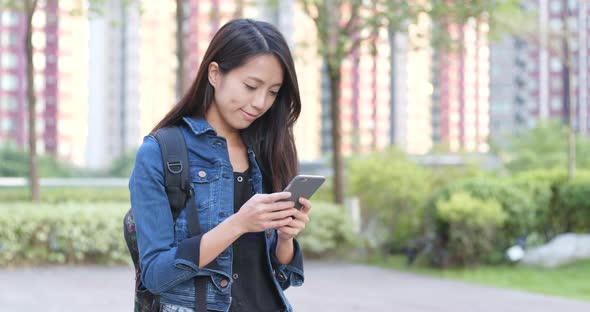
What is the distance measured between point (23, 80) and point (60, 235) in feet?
251

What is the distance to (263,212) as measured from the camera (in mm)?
2061

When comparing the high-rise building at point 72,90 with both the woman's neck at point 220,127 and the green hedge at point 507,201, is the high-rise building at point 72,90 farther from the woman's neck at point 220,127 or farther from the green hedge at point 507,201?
the woman's neck at point 220,127

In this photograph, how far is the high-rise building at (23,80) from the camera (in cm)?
8450

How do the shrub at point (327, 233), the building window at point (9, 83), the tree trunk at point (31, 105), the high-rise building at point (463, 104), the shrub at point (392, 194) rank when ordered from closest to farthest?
the shrub at point (327, 233)
the shrub at point (392, 194)
the tree trunk at point (31, 105)
the building window at point (9, 83)
the high-rise building at point (463, 104)

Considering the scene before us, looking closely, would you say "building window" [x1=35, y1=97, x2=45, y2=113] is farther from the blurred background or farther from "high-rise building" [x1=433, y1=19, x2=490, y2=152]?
the blurred background

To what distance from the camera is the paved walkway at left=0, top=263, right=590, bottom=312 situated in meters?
8.99

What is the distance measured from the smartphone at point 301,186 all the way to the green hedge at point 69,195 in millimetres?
18085

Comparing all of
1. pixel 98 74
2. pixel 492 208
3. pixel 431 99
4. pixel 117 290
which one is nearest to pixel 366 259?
pixel 492 208

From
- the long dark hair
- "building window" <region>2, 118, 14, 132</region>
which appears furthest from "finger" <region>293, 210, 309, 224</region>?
"building window" <region>2, 118, 14, 132</region>

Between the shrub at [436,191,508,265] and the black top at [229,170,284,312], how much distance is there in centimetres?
1005

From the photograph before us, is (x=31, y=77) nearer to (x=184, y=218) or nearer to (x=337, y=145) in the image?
(x=337, y=145)

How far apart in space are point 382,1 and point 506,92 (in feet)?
309

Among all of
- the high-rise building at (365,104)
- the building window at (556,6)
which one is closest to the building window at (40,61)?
the high-rise building at (365,104)

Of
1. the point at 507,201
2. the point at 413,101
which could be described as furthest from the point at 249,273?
the point at 413,101
